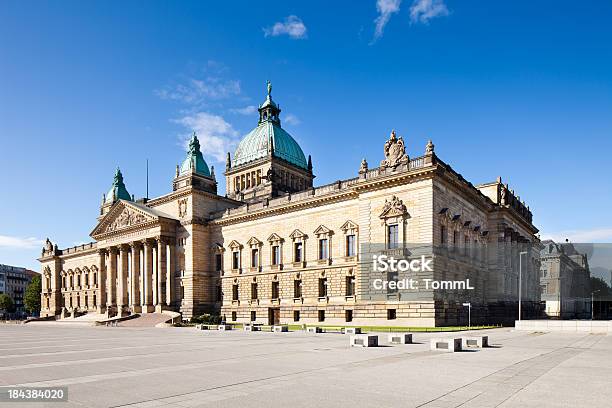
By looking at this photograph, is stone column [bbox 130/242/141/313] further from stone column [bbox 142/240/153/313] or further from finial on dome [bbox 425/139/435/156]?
finial on dome [bbox 425/139/435/156]

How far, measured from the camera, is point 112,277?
82.5 metres

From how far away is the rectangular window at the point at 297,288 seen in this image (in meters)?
60.5

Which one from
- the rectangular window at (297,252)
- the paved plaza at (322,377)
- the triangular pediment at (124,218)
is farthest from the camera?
the triangular pediment at (124,218)

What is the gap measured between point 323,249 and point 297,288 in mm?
6729

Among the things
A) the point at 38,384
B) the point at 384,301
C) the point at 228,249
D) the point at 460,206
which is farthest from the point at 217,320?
the point at 38,384

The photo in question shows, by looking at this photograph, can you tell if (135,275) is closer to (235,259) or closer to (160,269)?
(160,269)

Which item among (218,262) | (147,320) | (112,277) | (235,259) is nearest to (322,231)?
(235,259)

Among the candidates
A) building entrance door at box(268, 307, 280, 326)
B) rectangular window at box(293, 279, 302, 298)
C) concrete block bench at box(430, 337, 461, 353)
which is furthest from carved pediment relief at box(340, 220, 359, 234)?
concrete block bench at box(430, 337, 461, 353)

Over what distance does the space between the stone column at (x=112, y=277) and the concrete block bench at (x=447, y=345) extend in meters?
71.0

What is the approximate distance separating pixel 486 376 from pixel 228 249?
5795cm

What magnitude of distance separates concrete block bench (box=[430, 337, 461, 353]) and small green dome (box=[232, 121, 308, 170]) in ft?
208

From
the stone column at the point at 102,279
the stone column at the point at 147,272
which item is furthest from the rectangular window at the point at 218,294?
the stone column at the point at 102,279

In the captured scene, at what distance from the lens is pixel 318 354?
850 inches

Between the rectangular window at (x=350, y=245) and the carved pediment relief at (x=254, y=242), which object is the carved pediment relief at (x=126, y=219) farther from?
the rectangular window at (x=350, y=245)
